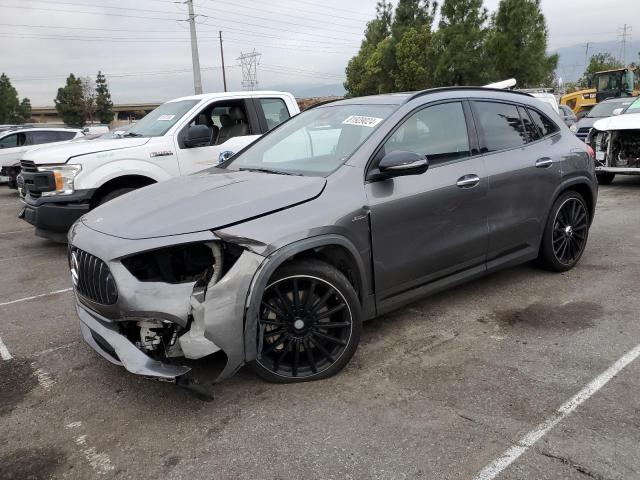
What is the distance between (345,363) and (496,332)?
50.8 inches

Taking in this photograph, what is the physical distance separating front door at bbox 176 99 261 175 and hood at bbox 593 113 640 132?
21.3ft

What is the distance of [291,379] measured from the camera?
3223 mm

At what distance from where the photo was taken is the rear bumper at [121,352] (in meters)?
2.79

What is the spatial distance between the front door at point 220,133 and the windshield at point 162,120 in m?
0.23

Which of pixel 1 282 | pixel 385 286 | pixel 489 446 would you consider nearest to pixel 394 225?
pixel 385 286

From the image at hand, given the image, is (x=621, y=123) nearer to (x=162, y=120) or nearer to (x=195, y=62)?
(x=162, y=120)

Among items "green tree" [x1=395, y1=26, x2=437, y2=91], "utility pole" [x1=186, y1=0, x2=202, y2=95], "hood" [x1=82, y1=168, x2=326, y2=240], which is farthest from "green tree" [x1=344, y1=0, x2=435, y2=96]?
"hood" [x1=82, y1=168, x2=326, y2=240]

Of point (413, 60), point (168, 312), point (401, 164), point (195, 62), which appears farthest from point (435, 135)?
point (413, 60)

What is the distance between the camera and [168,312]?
2.80 meters

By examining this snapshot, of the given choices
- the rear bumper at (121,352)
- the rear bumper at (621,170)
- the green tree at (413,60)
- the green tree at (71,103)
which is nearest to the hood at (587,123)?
the rear bumper at (621,170)

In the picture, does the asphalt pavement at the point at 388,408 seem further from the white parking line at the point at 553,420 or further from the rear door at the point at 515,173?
the rear door at the point at 515,173

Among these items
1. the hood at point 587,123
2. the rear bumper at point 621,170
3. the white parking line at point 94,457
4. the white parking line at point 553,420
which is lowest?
the white parking line at point 553,420

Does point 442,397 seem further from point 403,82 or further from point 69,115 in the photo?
point 69,115

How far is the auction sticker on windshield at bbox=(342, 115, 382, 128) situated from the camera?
3.79m
